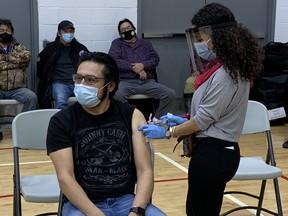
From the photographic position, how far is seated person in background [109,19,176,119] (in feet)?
18.9

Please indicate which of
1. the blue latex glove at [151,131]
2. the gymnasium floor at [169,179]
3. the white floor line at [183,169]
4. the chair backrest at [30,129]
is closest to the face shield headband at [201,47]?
the blue latex glove at [151,131]

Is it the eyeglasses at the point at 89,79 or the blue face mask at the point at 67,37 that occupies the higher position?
the blue face mask at the point at 67,37

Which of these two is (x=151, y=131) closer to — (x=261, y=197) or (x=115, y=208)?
(x=115, y=208)

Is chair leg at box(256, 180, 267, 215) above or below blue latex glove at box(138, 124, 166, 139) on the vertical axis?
below

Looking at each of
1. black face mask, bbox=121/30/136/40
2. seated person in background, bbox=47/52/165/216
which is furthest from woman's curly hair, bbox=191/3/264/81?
black face mask, bbox=121/30/136/40

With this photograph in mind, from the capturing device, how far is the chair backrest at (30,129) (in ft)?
8.82

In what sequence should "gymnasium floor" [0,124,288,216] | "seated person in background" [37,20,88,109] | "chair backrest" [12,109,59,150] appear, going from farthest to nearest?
"seated person in background" [37,20,88,109] → "gymnasium floor" [0,124,288,216] → "chair backrest" [12,109,59,150]

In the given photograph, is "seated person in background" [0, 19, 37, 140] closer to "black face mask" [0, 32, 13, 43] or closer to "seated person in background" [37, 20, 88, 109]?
"black face mask" [0, 32, 13, 43]

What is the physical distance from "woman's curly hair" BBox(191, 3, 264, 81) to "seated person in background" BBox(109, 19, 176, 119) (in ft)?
11.4

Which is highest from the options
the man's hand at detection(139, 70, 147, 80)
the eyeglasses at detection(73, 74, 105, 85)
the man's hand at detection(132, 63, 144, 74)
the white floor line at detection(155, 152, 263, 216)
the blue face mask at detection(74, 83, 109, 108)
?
the eyeglasses at detection(73, 74, 105, 85)

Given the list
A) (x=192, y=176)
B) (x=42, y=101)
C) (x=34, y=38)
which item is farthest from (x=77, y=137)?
(x=34, y=38)

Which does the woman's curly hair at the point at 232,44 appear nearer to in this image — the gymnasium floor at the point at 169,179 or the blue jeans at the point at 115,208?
the blue jeans at the point at 115,208

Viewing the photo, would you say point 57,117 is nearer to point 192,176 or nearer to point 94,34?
point 192,176

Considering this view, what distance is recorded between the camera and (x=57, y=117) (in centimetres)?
220
